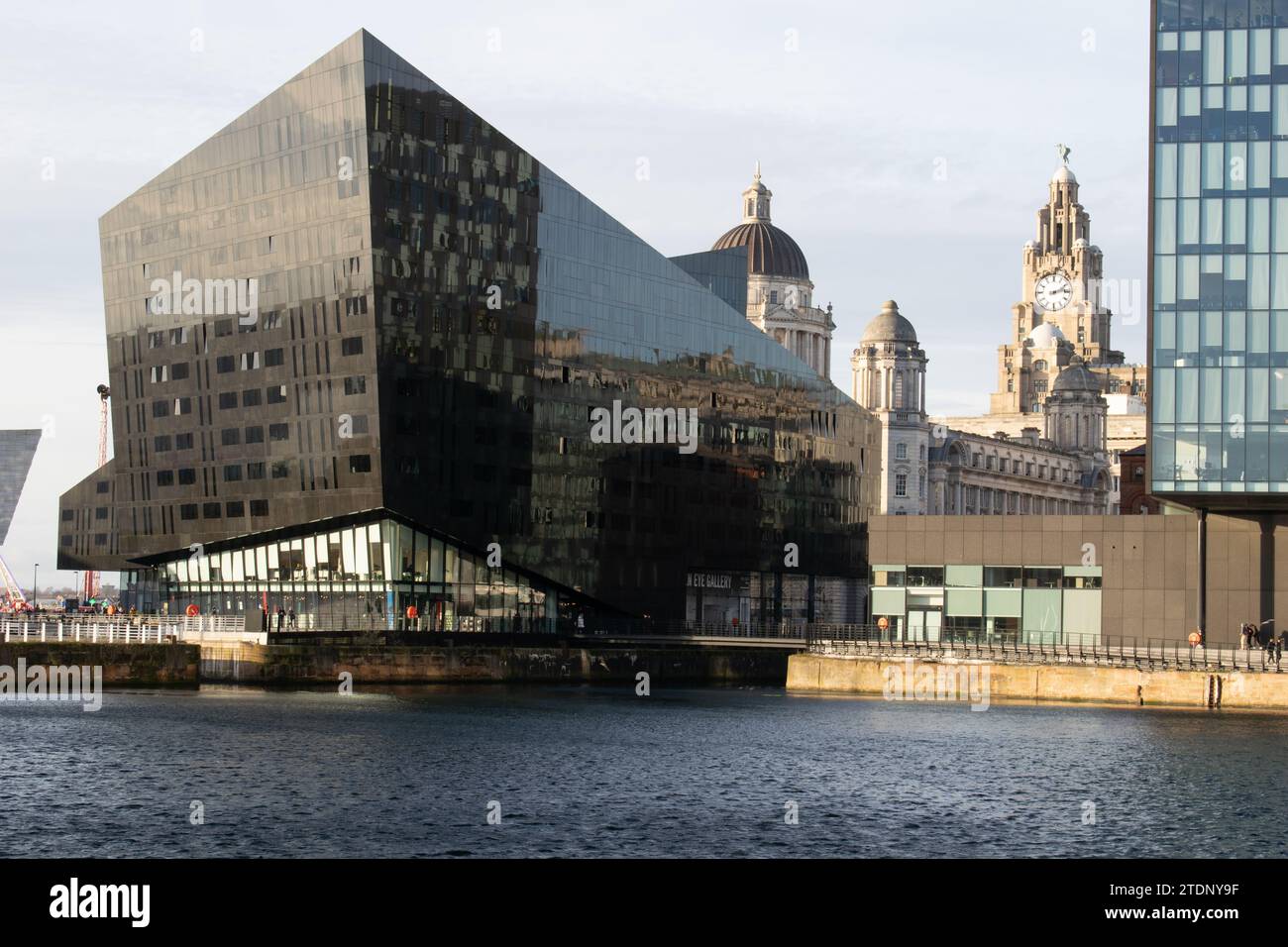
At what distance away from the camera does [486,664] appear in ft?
353

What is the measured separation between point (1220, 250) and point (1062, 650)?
792 inches

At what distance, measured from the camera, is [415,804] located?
54875 millimetres

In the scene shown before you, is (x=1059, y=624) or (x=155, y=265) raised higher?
(x=155, y=265)

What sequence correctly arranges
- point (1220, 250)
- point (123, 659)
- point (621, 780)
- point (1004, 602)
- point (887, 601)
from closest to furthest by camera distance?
point (621, 780), point (123, 659), point (1220, 250), point (1004, 602), point (887, 601)

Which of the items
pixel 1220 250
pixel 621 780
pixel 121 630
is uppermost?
pixel 1220 250

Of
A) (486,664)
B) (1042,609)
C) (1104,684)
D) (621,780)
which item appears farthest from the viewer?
(486,664)

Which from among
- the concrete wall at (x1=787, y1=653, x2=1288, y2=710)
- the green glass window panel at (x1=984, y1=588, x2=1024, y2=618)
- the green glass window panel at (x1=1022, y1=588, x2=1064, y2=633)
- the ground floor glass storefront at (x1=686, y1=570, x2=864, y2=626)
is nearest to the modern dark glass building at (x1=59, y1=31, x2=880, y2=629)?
the ground floor glass storefront at (x1=686, y1=570, x2=864, y2=626)

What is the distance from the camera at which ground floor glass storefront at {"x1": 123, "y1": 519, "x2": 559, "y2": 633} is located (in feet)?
396

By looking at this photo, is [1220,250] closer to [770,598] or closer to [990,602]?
[990,602]

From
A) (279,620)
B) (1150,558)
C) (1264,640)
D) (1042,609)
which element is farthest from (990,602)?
(279,620)

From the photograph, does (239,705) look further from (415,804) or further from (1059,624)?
(1059,624)
